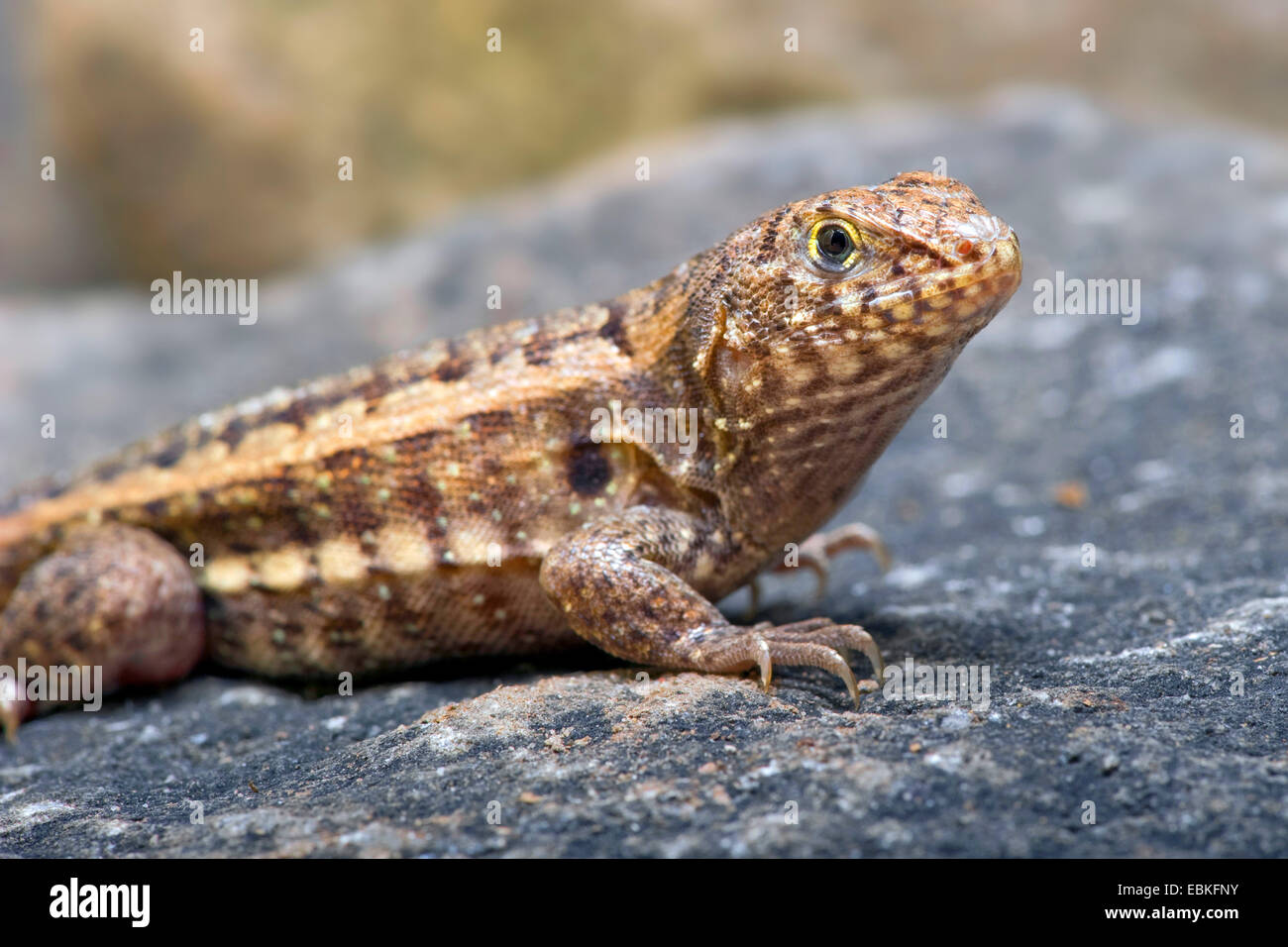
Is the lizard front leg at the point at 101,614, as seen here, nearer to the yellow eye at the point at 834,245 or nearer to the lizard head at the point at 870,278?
the lizard head at the point at 870,278

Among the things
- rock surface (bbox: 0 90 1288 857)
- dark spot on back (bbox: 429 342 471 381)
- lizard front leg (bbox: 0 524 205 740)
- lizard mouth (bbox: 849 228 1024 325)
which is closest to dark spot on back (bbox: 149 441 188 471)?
lizard front leg (bbox: 0 524 205 740)

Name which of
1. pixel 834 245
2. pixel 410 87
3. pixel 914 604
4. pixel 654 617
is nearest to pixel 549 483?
pixel 654 617

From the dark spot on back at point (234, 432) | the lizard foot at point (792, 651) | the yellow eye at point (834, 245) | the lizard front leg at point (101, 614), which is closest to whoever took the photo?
the lizard foot at point (792, 651)

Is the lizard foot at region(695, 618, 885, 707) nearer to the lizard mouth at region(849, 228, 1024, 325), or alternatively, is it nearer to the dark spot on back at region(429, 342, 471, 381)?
the lizard mouth at region(849, 228, 1024, 325)

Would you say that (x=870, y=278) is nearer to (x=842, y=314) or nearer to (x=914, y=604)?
(x=842, y=314)

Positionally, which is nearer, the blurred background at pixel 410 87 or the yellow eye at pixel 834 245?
the yellow eye at pixel 834 245

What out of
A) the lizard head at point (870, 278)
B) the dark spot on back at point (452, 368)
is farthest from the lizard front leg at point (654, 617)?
the dark spot on back at point (452, 368)

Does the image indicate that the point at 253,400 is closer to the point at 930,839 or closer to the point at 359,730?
the point at 359,730
